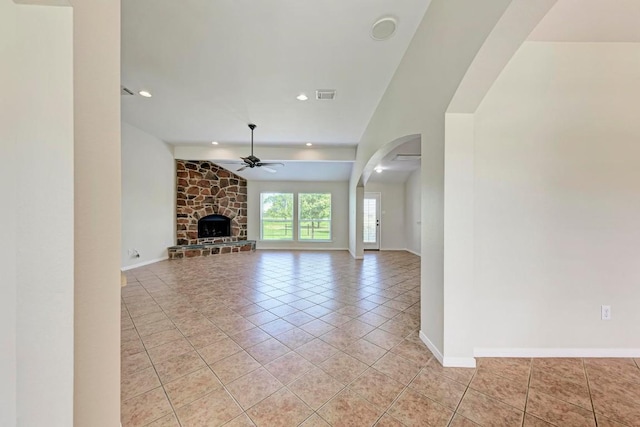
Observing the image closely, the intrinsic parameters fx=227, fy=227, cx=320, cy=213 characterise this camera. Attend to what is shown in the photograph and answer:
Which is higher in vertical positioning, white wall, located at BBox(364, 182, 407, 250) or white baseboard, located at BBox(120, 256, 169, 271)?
white wall, located at BBox(364, 182, 407, 250)

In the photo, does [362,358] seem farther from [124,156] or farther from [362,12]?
[124,156]

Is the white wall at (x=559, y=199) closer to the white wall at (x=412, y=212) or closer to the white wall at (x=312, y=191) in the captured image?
the white wall at (x=412, y=212)

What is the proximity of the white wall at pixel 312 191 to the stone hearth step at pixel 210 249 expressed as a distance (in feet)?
1.60

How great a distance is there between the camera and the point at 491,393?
4.90 feet

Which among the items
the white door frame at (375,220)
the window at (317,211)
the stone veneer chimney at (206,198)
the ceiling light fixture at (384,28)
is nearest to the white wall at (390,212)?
the white door frame at (375,220)

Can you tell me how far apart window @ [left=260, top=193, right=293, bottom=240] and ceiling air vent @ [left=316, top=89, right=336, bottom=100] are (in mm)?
4811

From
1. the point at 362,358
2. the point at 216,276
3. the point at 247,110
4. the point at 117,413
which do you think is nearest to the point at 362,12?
the point at 247,110

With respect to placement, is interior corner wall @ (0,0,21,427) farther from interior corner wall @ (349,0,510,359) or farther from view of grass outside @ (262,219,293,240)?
view of grass outside @ (262,219,293,240)

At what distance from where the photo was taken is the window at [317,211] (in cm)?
792

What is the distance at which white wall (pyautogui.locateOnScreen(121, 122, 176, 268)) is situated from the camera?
463 cm

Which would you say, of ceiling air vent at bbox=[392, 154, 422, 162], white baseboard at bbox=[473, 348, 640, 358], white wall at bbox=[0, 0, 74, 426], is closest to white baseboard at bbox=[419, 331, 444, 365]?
white baseboard at bbox=[473, 348, 640, 358]

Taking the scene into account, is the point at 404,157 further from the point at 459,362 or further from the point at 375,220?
the point at 459,362

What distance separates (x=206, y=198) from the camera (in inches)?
263

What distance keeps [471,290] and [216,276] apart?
4.13 meters
